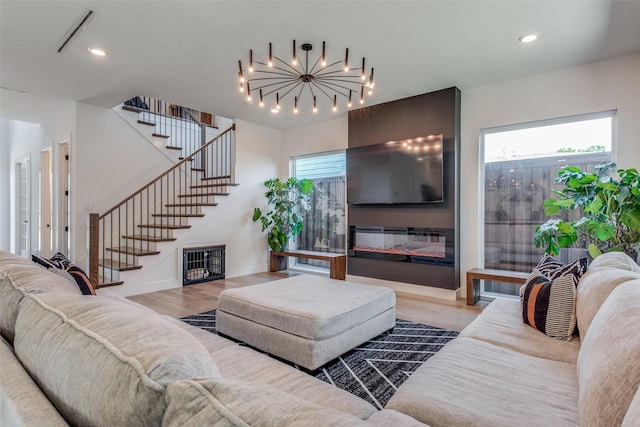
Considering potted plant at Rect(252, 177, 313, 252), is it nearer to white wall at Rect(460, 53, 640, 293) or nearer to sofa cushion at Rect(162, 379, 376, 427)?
white wall at Rect(460, 53, 640, 293)

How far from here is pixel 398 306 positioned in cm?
410

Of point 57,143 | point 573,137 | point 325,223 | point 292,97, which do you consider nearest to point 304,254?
point 325,223

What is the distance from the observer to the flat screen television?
4.44 m

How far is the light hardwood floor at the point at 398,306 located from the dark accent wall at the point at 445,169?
1.29 ft

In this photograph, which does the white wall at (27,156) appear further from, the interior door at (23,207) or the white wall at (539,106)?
the white wall at (539,106)

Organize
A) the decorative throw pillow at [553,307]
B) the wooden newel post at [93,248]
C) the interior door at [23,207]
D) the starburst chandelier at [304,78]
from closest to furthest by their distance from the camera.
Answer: the decorative throw pillow at [553,307] → the starburst chandelier at [304,78] → the wooden newel post at [93,248] → the interior door at [23,207]

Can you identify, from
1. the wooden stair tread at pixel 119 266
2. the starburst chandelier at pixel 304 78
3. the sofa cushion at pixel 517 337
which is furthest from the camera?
the wooden stair tread at pixel 119 266

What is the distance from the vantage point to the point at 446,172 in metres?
4.48

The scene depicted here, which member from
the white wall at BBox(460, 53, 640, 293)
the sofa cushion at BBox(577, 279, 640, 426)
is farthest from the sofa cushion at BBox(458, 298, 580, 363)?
the white wall at BBox(460, 53, 640, 293)

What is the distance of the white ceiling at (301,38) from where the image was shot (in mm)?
2713

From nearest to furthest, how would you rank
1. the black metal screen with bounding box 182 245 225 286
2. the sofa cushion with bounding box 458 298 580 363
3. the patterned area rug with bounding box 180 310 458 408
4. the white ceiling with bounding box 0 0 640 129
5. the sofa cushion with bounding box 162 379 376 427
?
1. the sofa cushion with bounding box 162 379 376 427
2. the sofa cushion with bounding box 458 298 580 363
3. the patterned area rug with bounding box 180 310 458 408
4. the white ceiling with bounding box 0 0 640 129
5. the black metal screen with bounding box 182 245 225 286

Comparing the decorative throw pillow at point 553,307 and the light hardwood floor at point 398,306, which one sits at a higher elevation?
the decorative throw pillow at point 553,307

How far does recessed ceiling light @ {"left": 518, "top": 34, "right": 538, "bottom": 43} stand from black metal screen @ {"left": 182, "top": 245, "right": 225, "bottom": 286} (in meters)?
4.85

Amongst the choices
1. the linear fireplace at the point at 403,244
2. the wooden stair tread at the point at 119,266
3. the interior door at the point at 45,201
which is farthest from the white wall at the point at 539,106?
the interior door at the point at 45,201
